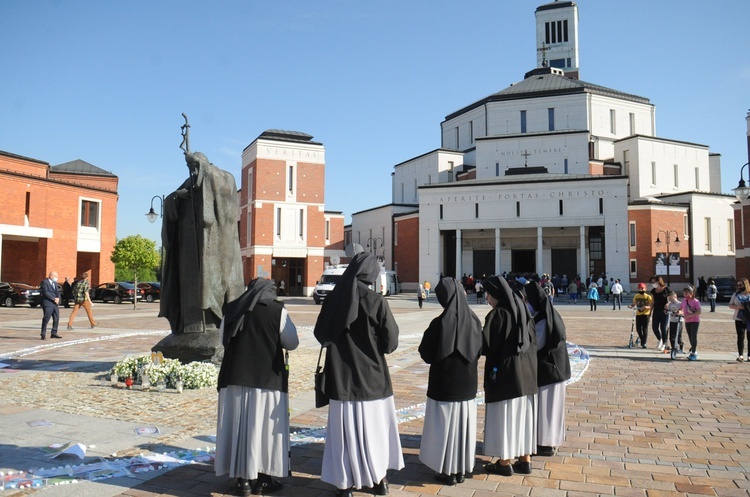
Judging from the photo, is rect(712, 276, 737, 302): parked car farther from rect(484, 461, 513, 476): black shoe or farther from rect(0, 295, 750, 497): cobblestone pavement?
rect(484, 461, 513, 476): black shoe

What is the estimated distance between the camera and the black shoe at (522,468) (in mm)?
4934

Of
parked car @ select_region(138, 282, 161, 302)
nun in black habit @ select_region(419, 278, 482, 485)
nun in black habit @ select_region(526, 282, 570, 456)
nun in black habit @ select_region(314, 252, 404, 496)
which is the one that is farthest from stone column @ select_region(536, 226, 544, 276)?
nun in black habit @ select_region(314, 252, 404, 496)

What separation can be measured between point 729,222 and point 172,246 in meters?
56.1

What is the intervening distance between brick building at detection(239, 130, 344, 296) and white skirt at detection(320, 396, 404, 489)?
45.2m

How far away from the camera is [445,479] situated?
4.68 metres

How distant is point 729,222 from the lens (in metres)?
51.3

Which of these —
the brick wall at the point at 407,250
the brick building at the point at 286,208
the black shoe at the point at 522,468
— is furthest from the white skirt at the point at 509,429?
the brick wall at the point at 407,250

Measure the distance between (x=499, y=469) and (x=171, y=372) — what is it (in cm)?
532

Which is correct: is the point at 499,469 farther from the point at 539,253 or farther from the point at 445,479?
the point at 539,253

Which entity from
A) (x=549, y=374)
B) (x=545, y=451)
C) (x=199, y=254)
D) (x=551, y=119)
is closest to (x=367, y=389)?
(x=549, y=374)

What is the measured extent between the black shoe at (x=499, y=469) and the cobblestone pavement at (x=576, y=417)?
72mm

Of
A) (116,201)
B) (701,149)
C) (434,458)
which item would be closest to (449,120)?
(701,149)

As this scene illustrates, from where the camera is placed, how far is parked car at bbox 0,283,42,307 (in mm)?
30344

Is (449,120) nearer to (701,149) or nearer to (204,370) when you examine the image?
(701,149)
